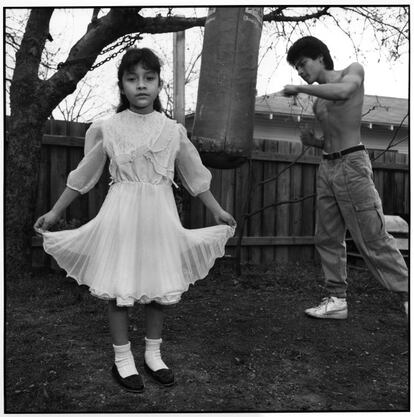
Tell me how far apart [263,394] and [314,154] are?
13.8 ft

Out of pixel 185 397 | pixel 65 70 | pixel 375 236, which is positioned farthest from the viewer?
pixel 65 70

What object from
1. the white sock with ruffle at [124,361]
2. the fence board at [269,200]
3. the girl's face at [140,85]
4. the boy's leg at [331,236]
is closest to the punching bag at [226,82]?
the girl's face at [140,85]

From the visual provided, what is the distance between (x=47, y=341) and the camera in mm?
2607

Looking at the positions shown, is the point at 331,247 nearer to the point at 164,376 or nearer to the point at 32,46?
the point at 164,376

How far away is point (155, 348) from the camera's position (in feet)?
7.09

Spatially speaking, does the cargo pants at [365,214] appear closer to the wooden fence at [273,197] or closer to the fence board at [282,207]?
the wooden fence at [273,197]

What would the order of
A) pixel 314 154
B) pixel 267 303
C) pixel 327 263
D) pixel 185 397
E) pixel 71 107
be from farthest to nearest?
pixel 314 154, pixel 71 107, pixel 267 303, pixel 327 263, pixel 185 397

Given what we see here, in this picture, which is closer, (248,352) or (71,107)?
(248,352)

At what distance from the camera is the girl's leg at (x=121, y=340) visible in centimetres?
204

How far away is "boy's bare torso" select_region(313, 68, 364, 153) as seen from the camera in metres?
2.74

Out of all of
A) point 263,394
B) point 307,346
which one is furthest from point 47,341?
point 307,346

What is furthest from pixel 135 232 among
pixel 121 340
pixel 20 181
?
pixel 20 181

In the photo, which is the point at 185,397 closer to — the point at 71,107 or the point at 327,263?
the point at 327,263

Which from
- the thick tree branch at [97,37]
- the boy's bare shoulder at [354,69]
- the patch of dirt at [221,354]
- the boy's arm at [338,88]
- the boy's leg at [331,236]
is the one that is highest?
the thick tree branch at [97,37]
